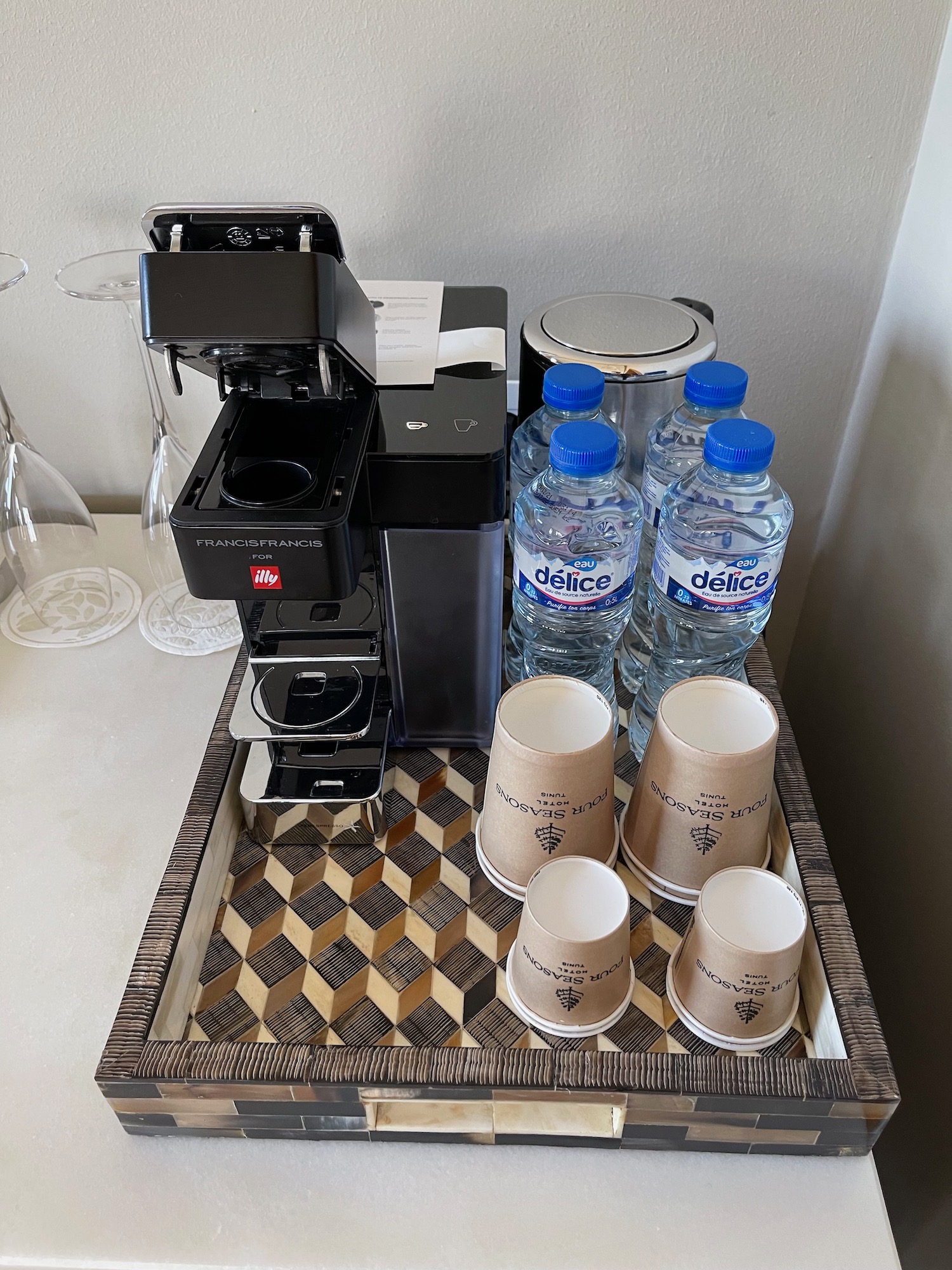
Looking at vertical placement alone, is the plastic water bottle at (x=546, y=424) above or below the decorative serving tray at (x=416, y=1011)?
above

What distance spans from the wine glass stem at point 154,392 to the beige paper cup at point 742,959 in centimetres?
73

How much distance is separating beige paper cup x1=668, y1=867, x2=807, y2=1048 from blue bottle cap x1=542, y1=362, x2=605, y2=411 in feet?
1.26

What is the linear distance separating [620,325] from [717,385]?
0.16 metres

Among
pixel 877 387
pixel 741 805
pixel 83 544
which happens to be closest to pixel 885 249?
pixel 877 387

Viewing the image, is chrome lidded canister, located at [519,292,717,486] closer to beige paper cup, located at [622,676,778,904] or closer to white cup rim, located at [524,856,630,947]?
beige paper cup, located at [622,676,778,904]

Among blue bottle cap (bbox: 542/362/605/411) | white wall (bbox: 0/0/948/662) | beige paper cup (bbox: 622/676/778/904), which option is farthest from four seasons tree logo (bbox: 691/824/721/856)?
white wall (bbox: 0/0/948/662)

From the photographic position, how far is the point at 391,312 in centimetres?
87

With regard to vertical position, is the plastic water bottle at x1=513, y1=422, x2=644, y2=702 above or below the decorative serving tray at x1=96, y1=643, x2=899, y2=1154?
above

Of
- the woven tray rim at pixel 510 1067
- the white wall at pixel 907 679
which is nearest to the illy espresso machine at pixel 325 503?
the woven tray rim at pixel 510 1067

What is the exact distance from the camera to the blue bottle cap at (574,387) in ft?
2.41

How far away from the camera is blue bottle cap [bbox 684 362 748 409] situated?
0.75 meters

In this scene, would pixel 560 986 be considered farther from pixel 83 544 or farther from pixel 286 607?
pixel 83 544

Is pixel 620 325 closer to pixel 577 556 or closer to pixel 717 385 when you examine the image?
pixel 717 385

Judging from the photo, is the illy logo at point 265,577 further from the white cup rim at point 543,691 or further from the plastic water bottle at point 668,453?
the plastic water bottle at point 668,453
